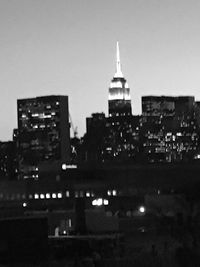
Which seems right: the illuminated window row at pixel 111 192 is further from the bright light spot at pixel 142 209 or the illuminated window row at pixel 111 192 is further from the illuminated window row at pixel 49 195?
the bright light spot at pixel 142 209

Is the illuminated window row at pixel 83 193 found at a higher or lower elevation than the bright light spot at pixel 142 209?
higher

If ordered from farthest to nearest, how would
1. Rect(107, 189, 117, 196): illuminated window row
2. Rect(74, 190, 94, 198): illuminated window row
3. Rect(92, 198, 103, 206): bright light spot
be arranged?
Rect(107, 189, 117, 196): illuminated window row < Rect(74, 190, 94, 198): illuminated window row < Rect(92, 198, 103, 206): bright light spot

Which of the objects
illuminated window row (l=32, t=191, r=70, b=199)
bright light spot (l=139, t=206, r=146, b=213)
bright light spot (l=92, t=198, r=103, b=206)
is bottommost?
bright light spot (l=139, t=206, r=146, b=213)

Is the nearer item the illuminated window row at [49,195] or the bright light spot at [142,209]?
the bright light spot at [142,209]

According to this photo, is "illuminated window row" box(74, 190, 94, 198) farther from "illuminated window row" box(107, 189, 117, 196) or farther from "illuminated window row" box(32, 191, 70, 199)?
"illuminated window row" box(107, 189, 117, 196)

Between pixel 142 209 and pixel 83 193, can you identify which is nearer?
pixel 142 209

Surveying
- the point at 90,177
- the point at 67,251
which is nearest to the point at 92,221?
the point at 67,251

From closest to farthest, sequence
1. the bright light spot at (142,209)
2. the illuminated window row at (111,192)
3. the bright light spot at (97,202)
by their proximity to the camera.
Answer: the bright light spot at (142,209)
the bright light spot at (97,202)
the illuminated window row at (111,192)

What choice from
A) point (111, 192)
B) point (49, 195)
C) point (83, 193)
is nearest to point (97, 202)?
point (83, 193)

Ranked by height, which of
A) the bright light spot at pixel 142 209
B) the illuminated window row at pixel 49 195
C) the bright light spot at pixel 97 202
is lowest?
the bright light spot at pixel 142 209

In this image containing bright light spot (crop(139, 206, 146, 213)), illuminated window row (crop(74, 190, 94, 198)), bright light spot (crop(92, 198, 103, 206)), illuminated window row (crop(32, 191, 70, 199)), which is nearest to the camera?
bright light spot (crop(139, 206, 146, 213))

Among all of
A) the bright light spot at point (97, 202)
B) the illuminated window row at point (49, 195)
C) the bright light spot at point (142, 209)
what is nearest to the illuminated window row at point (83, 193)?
the illuminated window row at point (49, 195)

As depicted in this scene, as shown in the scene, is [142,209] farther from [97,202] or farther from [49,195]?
[49,195]

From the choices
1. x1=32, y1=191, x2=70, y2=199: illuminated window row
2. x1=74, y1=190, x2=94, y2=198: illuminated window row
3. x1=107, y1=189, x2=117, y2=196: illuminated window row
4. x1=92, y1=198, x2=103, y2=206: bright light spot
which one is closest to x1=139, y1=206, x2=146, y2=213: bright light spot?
x1=92, y1=198, x2=103, y2=206: bright light spot
